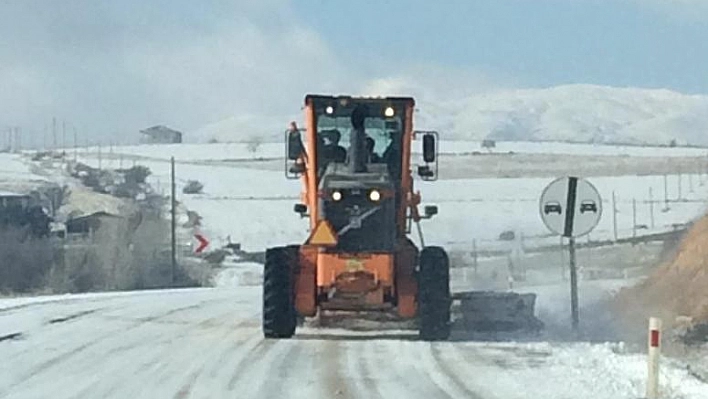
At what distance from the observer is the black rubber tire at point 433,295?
2166cm

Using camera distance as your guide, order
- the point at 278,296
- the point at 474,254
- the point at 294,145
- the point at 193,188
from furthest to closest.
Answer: the point at 193,188 < the point at 474,254 < the point at 294,145 < the point at 278,296

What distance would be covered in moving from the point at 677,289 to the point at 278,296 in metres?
8.49

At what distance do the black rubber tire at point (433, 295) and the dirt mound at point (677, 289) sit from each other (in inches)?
132

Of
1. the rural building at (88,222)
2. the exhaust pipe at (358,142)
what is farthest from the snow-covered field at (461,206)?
the exhaust pipe at (358,142)

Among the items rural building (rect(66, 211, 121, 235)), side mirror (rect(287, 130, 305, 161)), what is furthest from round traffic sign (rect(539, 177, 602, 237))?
rural building (rect(66, 211, 121, 235))

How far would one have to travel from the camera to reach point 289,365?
18.1 meters

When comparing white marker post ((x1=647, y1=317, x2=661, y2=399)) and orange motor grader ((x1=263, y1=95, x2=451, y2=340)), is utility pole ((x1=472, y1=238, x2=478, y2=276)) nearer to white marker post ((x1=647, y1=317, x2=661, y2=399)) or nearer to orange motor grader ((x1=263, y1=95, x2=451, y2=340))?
orange motor grader ((x1=263, y1=95, x2=451, y2=340))

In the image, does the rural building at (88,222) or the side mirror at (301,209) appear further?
the rural building at (88,222)

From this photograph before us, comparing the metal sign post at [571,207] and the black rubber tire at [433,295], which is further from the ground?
the metal sign post at [571,207]

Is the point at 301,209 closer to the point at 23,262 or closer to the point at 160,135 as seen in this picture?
the point at 23,262

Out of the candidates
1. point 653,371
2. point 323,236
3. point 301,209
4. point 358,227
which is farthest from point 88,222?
point 653,371

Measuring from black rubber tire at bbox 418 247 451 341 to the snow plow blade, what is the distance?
2260 mm

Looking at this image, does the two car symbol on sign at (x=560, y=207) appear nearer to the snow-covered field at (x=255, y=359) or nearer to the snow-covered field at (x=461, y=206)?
the snow-covered field at (x=255, y=359)

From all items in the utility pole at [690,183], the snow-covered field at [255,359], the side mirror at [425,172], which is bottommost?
the snow-covered field at [255,359]
